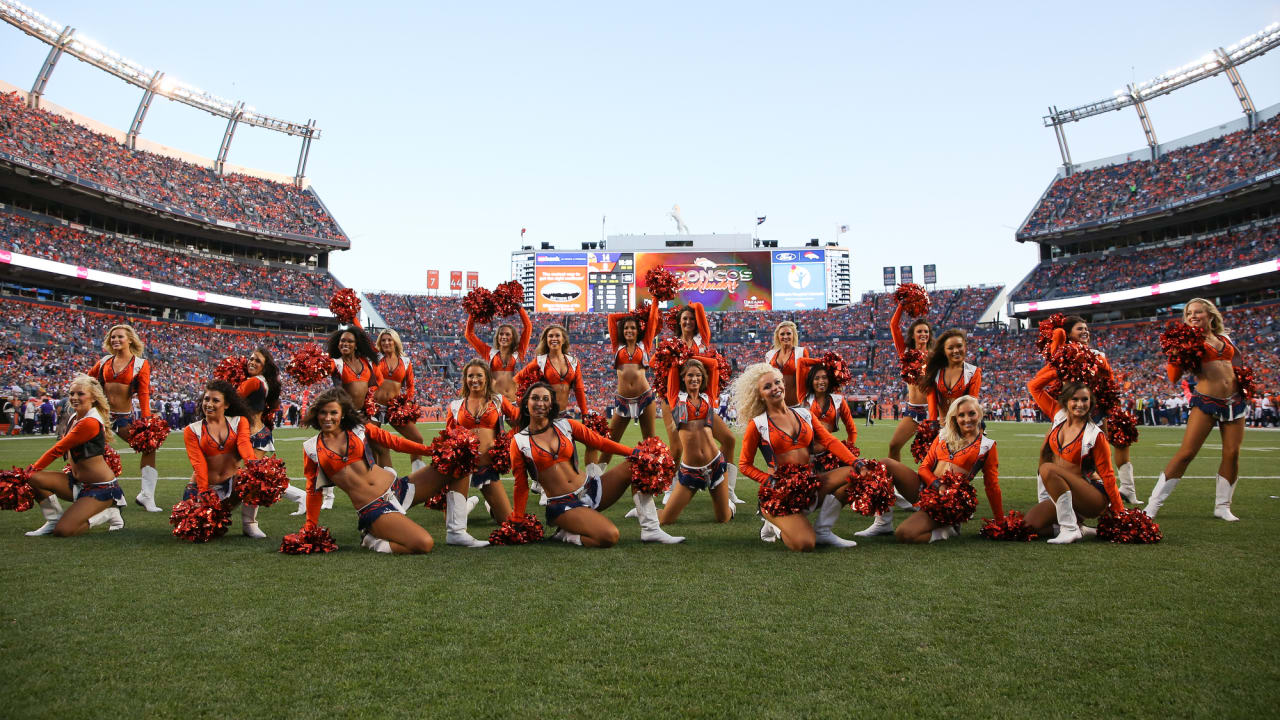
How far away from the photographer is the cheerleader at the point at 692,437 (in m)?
6.13

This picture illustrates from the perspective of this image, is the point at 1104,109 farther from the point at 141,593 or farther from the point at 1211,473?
the point at 141,593

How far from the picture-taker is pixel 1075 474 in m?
5.23

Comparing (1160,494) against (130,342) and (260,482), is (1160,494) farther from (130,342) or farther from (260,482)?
(130,342)

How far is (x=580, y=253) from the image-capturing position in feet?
152

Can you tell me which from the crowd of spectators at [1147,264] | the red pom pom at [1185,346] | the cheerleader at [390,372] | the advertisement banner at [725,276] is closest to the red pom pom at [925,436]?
the red pom pom at [1185,346]

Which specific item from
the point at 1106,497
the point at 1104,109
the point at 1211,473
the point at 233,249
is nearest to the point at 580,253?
the point at 233,249

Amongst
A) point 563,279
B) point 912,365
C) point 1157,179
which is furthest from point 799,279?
point 912,365

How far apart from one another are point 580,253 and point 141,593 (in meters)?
43.3

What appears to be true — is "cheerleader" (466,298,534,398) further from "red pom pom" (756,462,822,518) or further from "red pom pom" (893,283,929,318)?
"red pom pom" (893,283,929,318)

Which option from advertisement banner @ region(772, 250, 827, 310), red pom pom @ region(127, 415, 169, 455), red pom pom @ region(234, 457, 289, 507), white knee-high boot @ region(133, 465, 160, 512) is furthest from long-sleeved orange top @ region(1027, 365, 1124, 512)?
advertisement banner @ region(772, 250, 827, 310)

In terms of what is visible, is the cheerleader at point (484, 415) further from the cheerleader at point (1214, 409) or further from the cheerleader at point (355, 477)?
the cheerleader at point (1214, 409)

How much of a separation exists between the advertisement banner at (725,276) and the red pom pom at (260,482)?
40.4 m

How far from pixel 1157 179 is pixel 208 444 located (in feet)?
162

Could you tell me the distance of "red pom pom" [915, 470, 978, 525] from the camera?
203 inches
